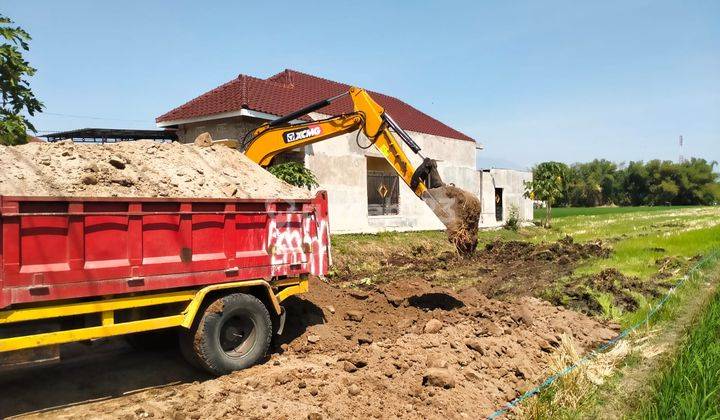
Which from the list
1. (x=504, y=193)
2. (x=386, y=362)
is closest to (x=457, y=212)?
(x=386, y=362)

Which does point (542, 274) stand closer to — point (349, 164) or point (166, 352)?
point (349, 164)

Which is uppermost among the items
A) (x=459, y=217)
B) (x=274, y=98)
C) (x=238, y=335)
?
(x=274, y=98)

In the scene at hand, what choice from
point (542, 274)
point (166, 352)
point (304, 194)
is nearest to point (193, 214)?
point (166, 352)

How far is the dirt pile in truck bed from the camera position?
5.86 meters

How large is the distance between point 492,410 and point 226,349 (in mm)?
3057

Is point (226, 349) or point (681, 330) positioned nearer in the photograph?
point (226, 349)

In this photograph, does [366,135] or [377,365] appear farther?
[366,135]

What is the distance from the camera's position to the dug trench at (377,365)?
540 cm

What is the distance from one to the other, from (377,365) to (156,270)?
8.89 ft

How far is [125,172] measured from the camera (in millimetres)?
6730

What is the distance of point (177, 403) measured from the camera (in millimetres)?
5465

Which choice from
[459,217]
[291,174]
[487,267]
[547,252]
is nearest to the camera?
[459,217]

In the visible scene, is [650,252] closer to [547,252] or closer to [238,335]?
[547,252]

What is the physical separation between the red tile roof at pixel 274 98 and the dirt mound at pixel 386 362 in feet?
32.9
